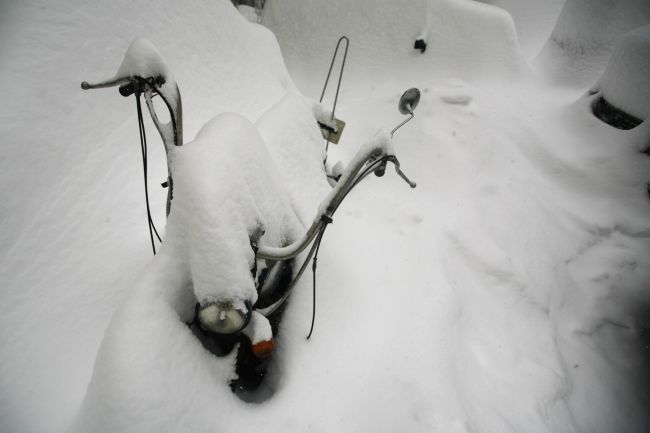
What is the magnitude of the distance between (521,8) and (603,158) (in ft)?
27.0

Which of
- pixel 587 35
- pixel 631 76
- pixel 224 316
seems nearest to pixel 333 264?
pixel 224 316

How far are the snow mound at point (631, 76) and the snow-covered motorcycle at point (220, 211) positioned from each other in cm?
541

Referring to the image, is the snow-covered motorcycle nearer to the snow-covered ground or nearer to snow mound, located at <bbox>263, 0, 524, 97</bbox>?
the snow-covered ground

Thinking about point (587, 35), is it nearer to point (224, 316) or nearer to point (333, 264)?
point (333, 264)

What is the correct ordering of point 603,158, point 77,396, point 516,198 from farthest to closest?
point 603,158 → point 516,198 → point 77,396

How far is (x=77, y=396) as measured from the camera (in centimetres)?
130

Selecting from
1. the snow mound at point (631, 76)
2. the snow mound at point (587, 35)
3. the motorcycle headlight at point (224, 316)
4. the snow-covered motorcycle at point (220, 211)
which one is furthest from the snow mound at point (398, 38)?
the motorcycle headlight at point (224, 316)

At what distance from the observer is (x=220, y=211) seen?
42.0 inches

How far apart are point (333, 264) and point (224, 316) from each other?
99cm

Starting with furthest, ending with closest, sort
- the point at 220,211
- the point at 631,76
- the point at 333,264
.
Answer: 1. the point at 631,76
2. the point at 333,264
3. the point at 220,211

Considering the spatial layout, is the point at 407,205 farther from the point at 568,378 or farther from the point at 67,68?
the point at 67,68

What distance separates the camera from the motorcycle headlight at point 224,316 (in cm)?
106

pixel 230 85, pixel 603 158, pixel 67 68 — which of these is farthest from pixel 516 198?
pixel 67 68

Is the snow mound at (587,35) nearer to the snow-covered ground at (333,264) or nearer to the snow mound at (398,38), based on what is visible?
the snow mound at (398,38)
